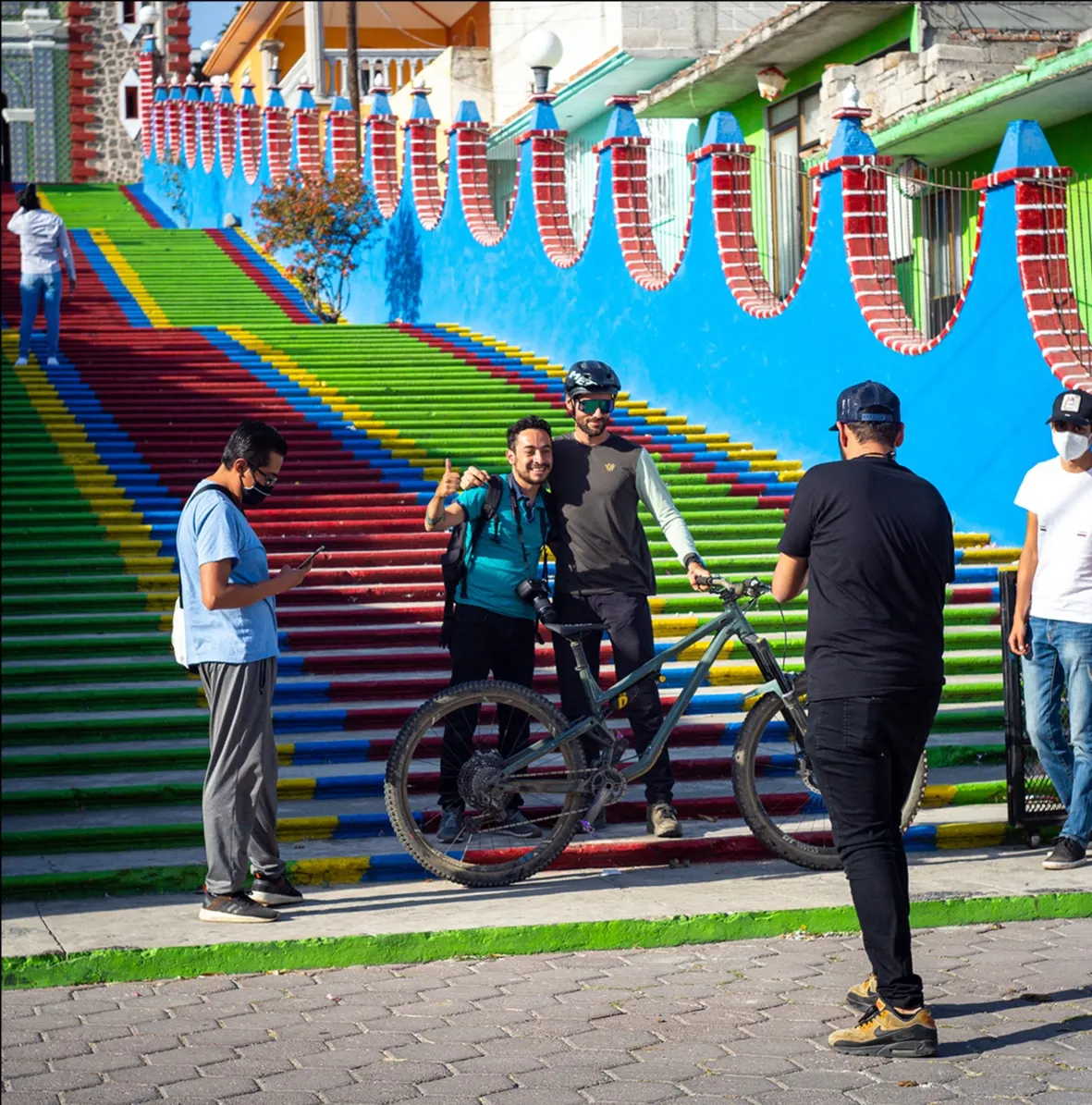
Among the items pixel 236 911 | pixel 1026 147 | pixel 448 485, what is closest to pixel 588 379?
pixel 448 485

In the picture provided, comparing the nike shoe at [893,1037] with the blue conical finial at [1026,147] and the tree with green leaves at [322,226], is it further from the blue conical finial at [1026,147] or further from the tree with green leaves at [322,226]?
the tree with green leaves at [322,226]

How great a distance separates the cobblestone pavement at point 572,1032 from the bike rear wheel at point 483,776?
0.85m

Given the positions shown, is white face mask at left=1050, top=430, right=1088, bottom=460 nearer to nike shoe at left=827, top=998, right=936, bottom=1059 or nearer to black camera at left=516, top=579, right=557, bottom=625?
black camera at left=516, top=579, right=557, bottom=625

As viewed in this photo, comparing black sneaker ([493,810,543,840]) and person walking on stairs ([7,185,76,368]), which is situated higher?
person walking on stairs ([7,185,76,368])

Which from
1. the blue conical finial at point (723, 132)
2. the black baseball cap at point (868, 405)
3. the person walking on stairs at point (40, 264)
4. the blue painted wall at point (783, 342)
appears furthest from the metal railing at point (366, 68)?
the black baseball cap at point (868, 405)

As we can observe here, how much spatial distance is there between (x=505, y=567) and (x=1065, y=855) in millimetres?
2545

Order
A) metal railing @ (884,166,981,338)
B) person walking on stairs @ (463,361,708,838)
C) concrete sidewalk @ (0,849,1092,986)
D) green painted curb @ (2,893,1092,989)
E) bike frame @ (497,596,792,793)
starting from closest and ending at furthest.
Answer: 1. green painted curb @ (2,893,1092,989)
2. concrete sidewalk @ (0,849,1092,986)
3. bike frame @ (497,596,792,793)
4. person walking on stairs @ (463,361,708,838)
5. metal railing @ (884,166,981,338)

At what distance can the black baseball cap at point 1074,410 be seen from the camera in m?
7.53

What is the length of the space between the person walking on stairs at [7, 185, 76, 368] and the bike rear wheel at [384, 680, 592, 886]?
1073 cm

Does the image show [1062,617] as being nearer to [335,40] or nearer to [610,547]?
[610,547]

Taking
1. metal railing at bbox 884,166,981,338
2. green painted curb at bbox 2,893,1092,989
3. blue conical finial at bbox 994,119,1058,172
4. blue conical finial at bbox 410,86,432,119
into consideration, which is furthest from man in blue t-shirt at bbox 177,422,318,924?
blue conical finial at bbox 410,86,432,119

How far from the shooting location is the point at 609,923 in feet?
21.7

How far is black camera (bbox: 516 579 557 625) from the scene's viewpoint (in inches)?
296

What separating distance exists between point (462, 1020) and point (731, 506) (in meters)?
7.88
